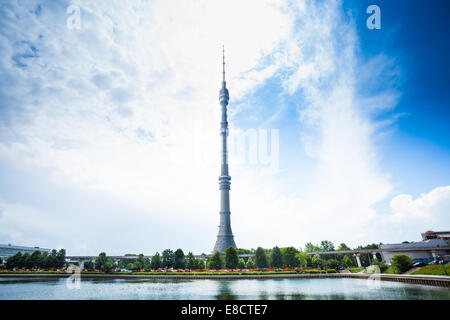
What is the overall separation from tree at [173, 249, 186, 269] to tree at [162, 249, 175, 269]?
1.33m

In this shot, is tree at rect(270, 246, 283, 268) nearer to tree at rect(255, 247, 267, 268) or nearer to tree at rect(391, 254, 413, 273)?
tree at rect(255, 247, 267, 268)

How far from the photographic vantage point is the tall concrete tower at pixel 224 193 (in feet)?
375

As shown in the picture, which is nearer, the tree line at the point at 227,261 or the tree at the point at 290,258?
the tree line at the point at 227,261

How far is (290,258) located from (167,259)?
35.8 m

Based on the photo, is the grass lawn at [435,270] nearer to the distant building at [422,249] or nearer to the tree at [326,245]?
the distant building at [422,249]

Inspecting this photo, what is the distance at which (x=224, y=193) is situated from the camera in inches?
4759

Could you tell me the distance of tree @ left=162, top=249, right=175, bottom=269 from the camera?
7244 cm

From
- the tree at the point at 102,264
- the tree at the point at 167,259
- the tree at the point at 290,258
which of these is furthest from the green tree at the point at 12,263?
the tree at the point at 290,258

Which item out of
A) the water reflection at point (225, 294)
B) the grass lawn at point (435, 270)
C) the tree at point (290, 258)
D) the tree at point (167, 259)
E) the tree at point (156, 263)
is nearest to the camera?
the water reflection at point (225, 294)

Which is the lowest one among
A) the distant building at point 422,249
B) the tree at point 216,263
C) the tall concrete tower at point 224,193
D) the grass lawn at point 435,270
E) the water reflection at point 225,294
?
the water reflection at point 225,294

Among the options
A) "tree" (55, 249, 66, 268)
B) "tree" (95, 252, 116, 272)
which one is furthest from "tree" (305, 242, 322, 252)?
"tree" (55, 249, 66, 268)

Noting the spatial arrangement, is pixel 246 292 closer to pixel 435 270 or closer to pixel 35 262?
pixel 435 270

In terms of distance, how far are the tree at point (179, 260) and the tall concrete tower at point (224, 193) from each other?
136 ft

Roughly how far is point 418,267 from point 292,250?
3017 centimetres
